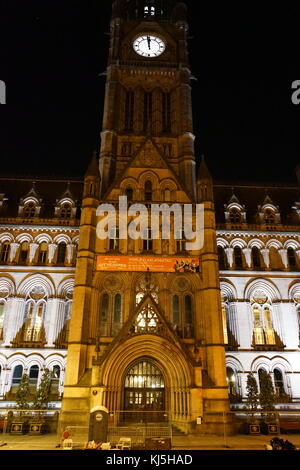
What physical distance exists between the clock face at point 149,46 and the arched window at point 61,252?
82.7ft

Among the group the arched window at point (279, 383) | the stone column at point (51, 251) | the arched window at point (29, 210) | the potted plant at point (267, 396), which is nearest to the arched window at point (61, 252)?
the stone column at point (51, 251)

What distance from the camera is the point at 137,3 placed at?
4691cm

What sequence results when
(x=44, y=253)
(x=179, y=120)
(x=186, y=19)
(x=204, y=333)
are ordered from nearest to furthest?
(x=204, y=333) < (x=44, y=253) < (x=179, y=120) < (x=186, y=19)

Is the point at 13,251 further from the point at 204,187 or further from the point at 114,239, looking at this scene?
the point at 204,187

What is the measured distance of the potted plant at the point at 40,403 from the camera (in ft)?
74.1

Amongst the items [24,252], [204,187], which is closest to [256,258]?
[204,187]

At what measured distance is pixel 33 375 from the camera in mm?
27969

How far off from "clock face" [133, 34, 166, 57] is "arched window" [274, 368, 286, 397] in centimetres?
3675

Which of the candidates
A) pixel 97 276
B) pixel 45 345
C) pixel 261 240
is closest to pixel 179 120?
pixel 261 240

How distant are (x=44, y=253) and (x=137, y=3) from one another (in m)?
37.2

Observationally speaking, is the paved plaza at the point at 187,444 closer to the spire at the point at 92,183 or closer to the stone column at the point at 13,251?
the stone column at the point at 13,251

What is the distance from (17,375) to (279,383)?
21536mm

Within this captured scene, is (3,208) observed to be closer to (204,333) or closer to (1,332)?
(1,332)

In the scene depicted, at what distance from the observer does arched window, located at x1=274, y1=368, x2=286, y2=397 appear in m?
28.3
